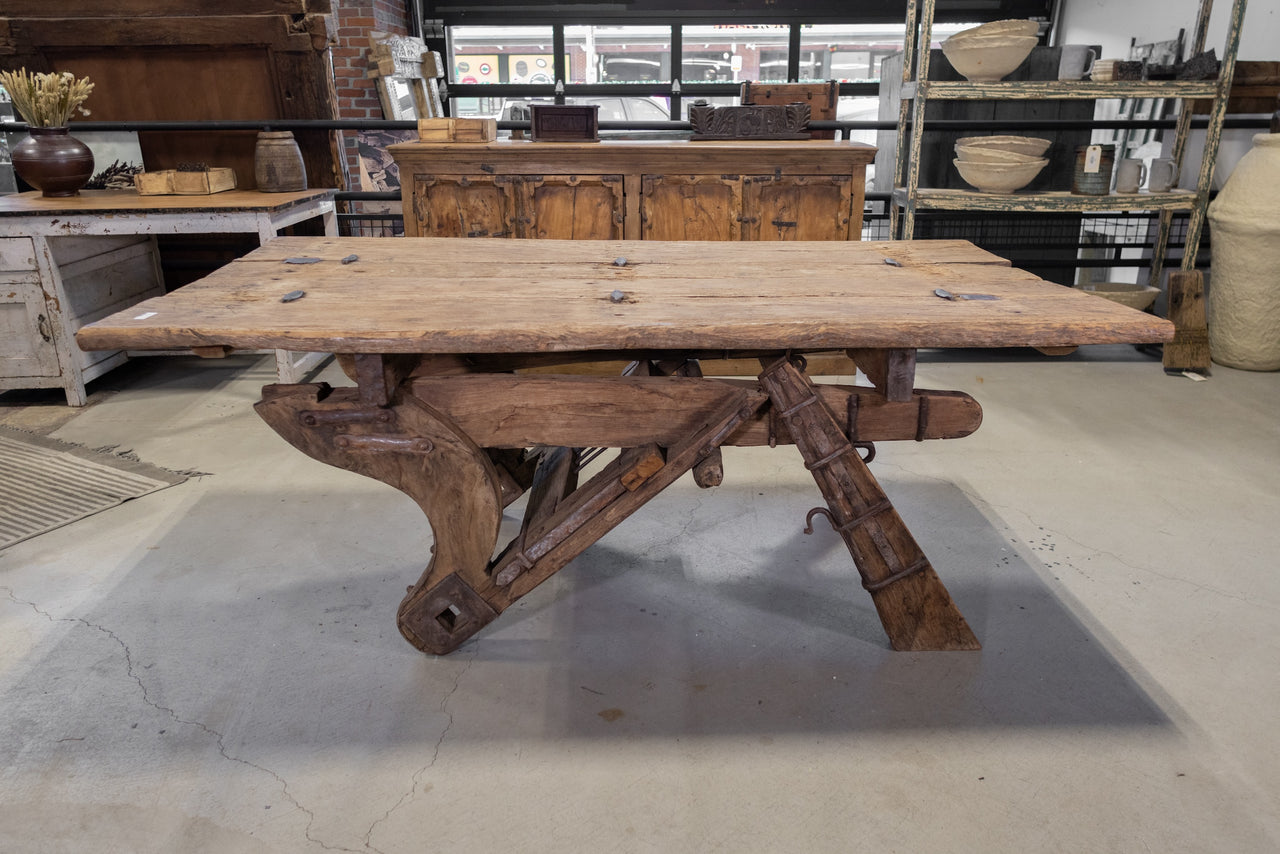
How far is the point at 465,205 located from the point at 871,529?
2.56 metres

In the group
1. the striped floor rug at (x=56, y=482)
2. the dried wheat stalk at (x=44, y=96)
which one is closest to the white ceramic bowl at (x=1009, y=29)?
the striped floor rug at (x=56, y=482)

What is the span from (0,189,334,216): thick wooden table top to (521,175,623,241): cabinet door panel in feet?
3.29

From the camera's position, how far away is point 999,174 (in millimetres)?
4156

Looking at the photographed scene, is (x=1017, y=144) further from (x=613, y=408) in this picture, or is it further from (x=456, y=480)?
(x=456, y=480)

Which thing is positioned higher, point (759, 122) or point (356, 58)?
point (356, 58)

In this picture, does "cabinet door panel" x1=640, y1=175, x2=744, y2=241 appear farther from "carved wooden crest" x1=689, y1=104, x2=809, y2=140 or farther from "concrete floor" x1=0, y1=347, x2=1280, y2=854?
"concrete floor" x1=0, y1=347, x2=1280, y2=854

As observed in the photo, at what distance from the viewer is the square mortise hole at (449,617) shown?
1974 mm

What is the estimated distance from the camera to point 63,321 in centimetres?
358

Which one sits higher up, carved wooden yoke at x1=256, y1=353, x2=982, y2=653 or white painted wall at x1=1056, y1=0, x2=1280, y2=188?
white painted wall at x1=1056, y1=0, x2=1280, y2=188

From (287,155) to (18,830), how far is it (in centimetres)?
324

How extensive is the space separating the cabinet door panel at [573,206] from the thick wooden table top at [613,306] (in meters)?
1.52

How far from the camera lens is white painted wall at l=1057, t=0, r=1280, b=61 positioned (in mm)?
4574

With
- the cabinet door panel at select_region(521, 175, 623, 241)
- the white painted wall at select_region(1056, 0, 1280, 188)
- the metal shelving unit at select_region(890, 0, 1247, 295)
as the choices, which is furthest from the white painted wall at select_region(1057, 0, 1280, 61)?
the cabinet door panel at select_region(521, 175, 623, 241)

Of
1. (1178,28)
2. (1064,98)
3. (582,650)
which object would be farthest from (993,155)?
(582,650)
